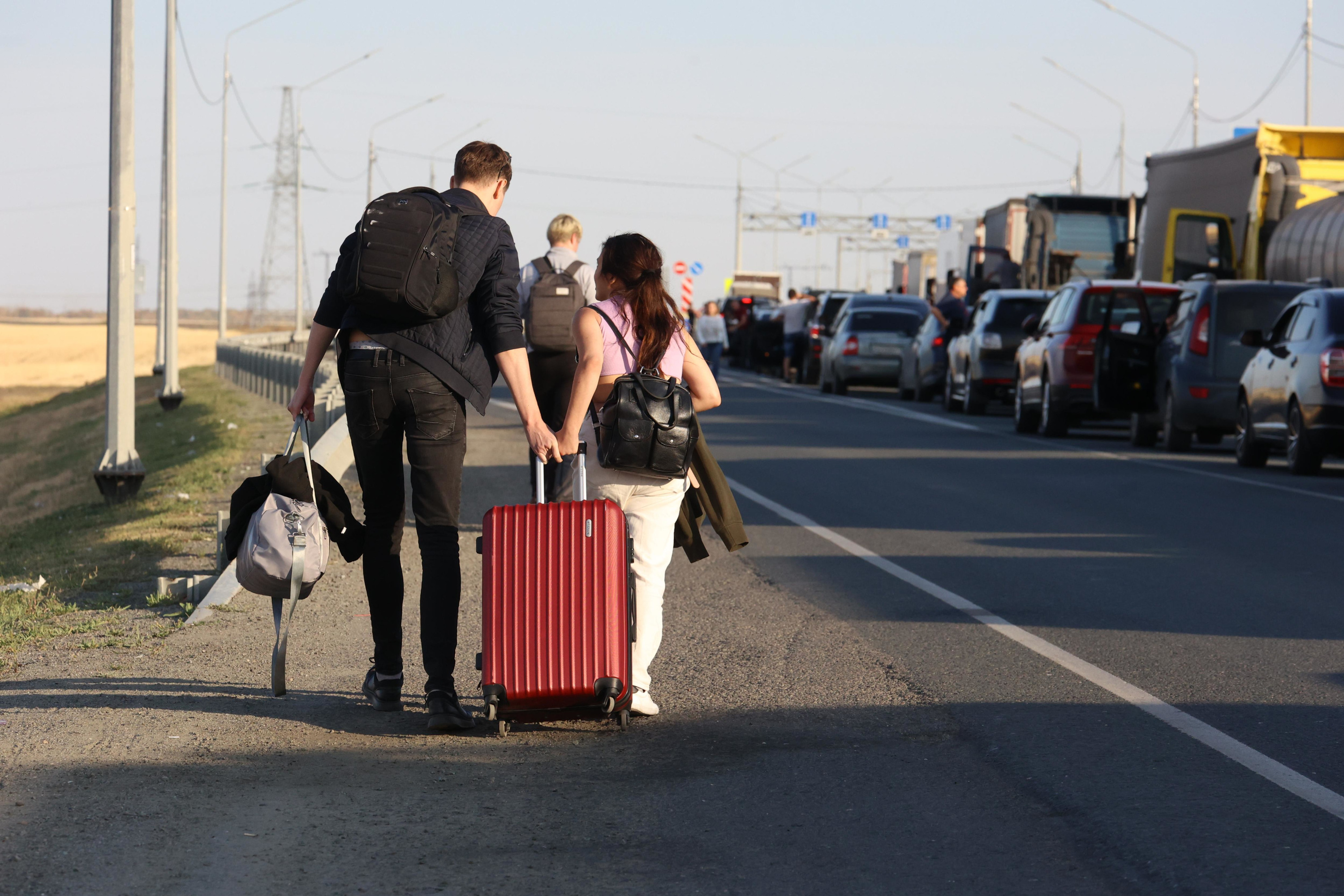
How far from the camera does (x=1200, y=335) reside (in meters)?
19.3

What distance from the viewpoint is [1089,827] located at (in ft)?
15.9

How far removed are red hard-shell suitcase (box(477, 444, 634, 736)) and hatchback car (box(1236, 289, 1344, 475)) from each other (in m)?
12.1

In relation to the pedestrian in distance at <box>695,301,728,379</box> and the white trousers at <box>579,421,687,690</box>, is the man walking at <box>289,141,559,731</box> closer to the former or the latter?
the white trousers at <box>579,421,687,690</box>

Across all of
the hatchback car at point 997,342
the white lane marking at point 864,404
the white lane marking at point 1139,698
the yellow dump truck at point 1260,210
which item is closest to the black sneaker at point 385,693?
the white lane marking at point 1139,698

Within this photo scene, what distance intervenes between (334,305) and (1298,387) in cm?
1262

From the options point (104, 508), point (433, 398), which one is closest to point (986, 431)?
point (104, 508)

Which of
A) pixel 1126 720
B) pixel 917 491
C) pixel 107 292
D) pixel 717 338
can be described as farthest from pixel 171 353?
pixel 1126 720

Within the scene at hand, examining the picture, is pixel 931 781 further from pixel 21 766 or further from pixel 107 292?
pixel 107 292

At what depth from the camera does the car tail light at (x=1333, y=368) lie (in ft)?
53.4

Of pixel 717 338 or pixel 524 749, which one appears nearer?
pixel 524 749

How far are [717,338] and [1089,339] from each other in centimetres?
1299

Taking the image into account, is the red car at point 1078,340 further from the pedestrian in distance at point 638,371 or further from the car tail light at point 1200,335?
the pedestrian in distance at point 638,371

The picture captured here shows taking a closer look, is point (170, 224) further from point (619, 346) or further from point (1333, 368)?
point (619, 346)

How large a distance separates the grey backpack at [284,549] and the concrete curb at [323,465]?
2.03 meters
